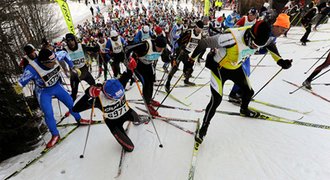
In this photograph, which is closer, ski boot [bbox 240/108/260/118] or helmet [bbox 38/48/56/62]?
helmet [bbox 38/48/56/62]

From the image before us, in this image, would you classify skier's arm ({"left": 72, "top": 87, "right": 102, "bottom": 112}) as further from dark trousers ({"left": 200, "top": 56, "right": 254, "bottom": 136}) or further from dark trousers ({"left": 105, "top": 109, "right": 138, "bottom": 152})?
dark trousers ({"left": 200, "top": 56, "right": 254, "bottom": 136})

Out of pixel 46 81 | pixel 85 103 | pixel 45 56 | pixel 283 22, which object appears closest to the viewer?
pixel 283 22

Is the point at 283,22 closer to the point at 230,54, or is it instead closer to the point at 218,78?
the point at 230,54

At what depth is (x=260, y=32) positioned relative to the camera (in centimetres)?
308

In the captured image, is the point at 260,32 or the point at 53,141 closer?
the point at 260,32

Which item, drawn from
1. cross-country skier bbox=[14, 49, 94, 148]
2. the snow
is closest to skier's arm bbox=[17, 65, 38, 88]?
cross-country skier bbox=[14, 49, 94, 148]

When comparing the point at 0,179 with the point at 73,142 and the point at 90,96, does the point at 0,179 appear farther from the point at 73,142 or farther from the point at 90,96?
the point at 90,96

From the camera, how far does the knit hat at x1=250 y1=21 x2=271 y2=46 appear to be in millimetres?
3040

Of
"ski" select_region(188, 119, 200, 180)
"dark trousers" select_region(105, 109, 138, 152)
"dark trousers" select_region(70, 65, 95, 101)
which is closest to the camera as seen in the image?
"ski" select_region(188, 119, 200, 180)

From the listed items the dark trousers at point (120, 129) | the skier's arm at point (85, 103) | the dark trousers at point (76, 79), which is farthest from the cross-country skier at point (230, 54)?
the dark trousers at point (76, 79)

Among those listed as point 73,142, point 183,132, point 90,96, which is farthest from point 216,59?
point 73,142

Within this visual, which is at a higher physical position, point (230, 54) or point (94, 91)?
point (230, 54)

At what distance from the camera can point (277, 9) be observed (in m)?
18.7

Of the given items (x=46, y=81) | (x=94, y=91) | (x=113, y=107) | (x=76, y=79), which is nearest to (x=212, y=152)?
(x=113, y=107)
